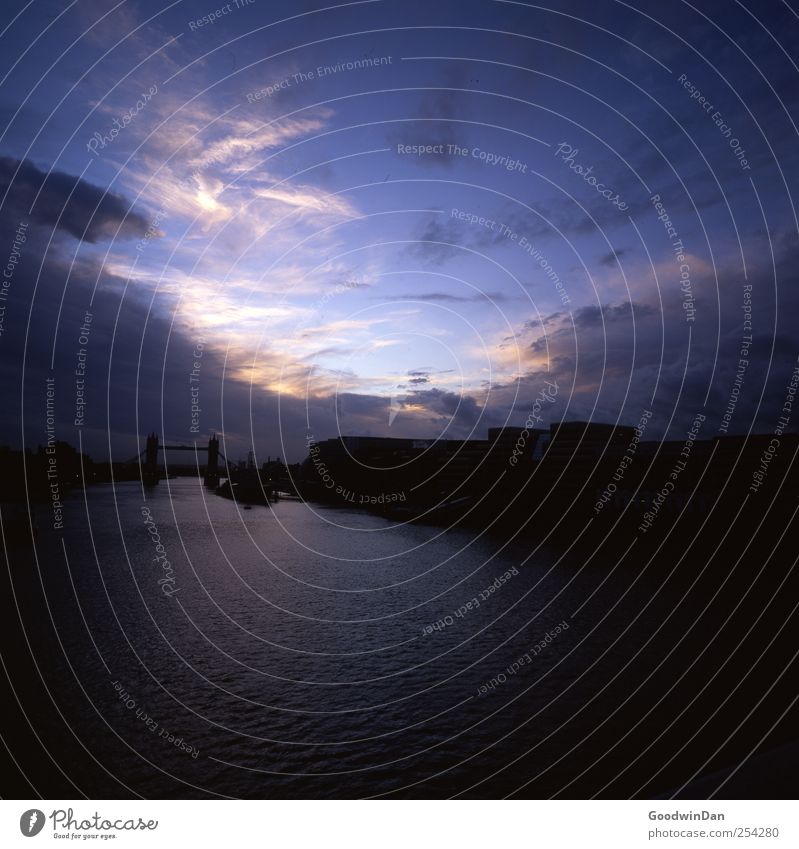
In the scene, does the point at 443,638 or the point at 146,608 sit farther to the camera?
the point at 146,608

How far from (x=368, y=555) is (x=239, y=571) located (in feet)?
54.7

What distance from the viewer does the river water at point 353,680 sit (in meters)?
13.9

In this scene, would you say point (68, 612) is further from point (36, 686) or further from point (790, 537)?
point (790, 537)

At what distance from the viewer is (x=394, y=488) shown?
152250 mm

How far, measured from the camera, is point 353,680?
67.5 feet
